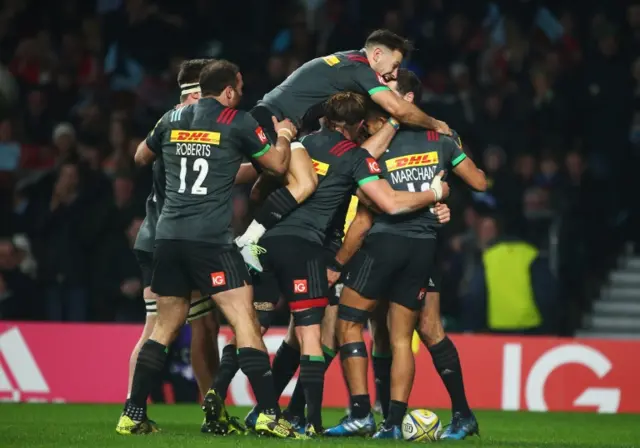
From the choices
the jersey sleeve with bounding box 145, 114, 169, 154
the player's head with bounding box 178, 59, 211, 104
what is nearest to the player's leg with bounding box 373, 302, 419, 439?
the jersey sleeve with bounding box 145, 114, 169, 154

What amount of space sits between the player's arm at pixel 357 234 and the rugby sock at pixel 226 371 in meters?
1.02

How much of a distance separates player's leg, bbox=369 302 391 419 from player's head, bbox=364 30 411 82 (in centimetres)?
174

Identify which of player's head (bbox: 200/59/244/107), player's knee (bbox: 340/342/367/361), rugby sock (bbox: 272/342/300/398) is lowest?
rugby sock (bbox: 272/342/300/398)

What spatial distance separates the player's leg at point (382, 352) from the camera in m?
9.99

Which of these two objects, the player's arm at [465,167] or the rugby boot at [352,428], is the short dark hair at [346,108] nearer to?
the player's arm at [465,167]

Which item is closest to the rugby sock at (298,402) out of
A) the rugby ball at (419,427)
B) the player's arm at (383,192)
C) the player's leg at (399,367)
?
the player's leg at (399,367)

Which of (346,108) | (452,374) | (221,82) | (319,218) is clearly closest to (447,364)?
(452,374)

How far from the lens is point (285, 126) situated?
9.34 metres

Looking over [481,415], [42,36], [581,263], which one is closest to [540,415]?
[481,415]

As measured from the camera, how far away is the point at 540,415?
12977mm

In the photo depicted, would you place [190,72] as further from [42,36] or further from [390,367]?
[42,36]

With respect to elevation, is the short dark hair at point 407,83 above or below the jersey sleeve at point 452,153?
above

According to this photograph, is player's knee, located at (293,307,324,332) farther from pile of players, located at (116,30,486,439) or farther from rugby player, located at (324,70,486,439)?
rugby player, located at (324,70,486,439)

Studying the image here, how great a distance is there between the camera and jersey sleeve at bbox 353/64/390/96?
9.44 metres
